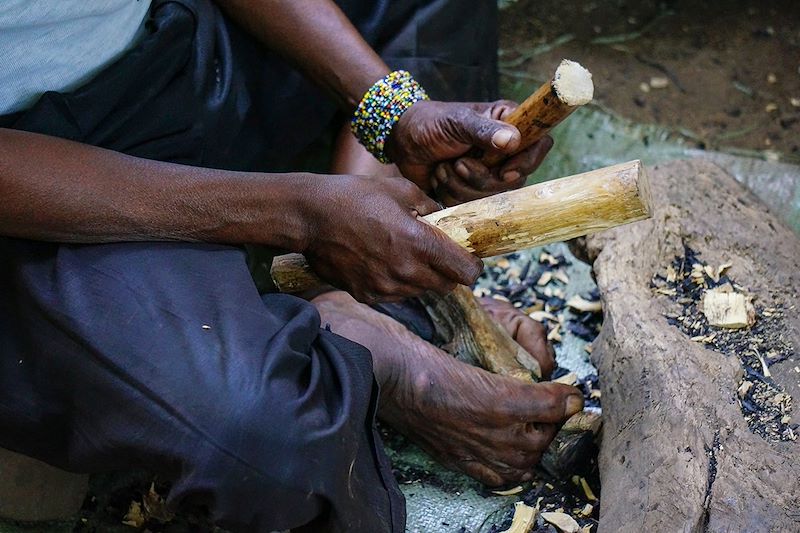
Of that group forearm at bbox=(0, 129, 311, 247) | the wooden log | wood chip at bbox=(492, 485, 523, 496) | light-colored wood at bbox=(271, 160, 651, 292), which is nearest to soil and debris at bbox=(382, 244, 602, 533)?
wood chip at bbox=(492, 485, 523, 496)

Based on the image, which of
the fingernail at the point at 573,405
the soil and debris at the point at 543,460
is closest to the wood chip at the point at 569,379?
the soil and debris at the point at 543,460

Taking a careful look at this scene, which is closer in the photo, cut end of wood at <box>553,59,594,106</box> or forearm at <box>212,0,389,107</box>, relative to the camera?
cut end of wood at <box>553,59,594,106</box>

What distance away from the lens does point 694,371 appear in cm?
153

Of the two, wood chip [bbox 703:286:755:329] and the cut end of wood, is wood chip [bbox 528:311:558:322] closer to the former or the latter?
wood chip [bbox 703:286:755:329]

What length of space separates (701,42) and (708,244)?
46.6 inches

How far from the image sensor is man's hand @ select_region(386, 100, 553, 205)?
160 centimetres

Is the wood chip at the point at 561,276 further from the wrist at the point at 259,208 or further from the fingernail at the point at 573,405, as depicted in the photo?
the wrist at the point at 259,208

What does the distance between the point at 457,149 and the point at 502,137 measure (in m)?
0.15

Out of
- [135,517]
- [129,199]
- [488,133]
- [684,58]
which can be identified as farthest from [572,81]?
[684,58]

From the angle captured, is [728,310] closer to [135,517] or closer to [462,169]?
[462,169]

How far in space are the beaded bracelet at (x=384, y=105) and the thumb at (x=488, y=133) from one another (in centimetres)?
15

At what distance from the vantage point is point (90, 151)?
4.37 feet

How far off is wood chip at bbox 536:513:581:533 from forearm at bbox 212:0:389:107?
2.63 ft

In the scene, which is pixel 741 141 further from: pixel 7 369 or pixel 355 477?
pixel 7 369
